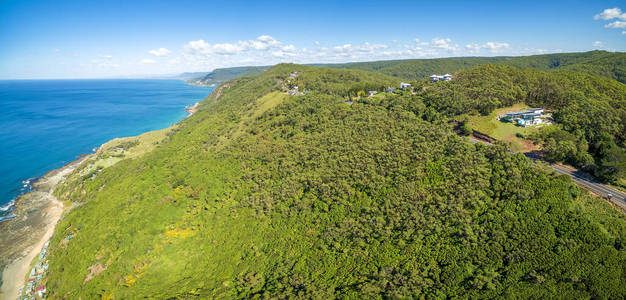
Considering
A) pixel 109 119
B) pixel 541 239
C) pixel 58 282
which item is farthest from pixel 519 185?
pixel 109 119

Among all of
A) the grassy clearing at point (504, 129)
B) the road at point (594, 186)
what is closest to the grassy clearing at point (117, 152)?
the grassy clearing at point (504, 129)

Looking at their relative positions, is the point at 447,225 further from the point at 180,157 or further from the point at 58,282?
the point at 180,157

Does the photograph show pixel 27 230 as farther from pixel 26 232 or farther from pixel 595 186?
pixel 595 186

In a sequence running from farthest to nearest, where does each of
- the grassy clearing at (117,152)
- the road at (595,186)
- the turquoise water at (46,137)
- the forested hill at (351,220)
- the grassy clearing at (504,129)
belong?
the grassy clearing at (117,152), the turquoise water at (46,137), the grassy clearing at (504,129), the road at (595,186), the forested hill at (351,220)

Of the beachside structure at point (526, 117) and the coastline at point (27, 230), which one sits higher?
the beachside structure at point (526, 117)

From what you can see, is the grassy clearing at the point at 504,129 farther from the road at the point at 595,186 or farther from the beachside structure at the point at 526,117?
the road at the point at 595,186

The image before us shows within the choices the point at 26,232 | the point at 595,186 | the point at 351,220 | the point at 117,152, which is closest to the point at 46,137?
the point at 117,152
